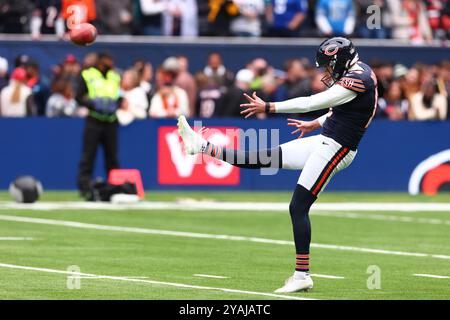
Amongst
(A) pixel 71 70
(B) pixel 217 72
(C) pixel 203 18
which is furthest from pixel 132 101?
(C) pixel 203 18

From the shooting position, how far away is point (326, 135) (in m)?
12.5

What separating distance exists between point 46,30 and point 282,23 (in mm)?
5113

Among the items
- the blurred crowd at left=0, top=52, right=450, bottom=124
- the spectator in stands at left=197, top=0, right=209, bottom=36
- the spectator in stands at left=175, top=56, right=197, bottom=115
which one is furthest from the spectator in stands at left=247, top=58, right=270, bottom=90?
the spectator in stands at left=197, top=0, right=209, bottom=36

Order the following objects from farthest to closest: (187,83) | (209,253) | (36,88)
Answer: (187,83) < (36,88) < (209,253)

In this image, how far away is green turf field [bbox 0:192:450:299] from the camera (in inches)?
481

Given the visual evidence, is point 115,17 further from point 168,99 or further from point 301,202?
point 301,202

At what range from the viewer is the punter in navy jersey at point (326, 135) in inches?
478

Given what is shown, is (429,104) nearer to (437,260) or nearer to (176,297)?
(437,260)

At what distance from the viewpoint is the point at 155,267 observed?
1412 centimetres

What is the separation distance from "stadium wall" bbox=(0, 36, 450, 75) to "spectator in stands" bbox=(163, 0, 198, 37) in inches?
19.1

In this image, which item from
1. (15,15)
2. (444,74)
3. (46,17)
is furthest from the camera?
(444,74)

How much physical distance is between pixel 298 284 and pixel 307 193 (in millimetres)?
856

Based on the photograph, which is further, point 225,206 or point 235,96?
point 235,96
